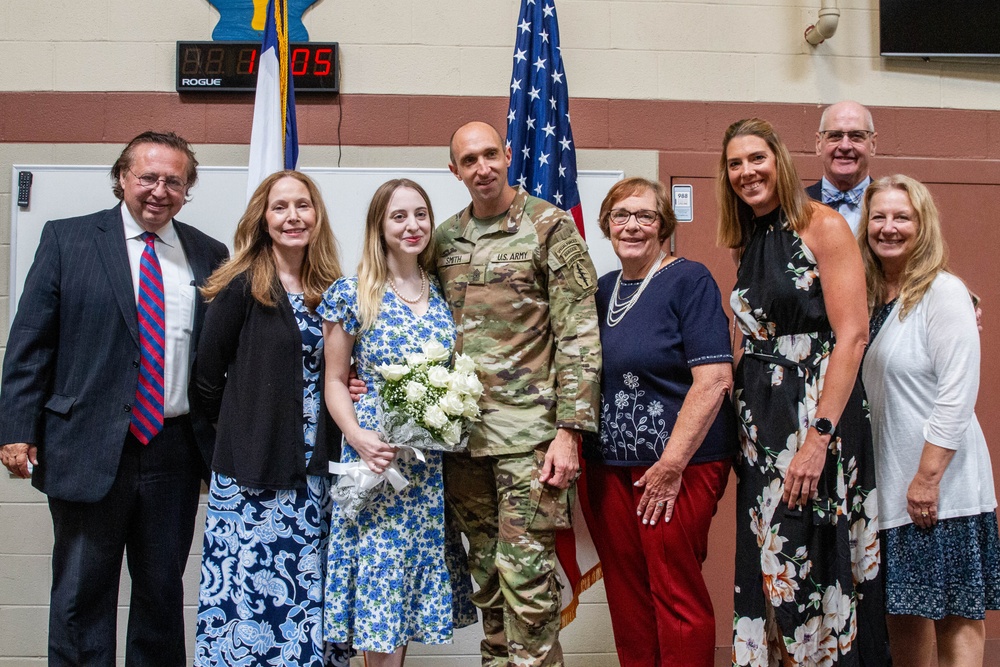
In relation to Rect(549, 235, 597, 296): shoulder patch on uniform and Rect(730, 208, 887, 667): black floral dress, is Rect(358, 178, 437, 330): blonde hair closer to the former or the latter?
Rect(549, 235, 597, 296): shoulder patch on uniform

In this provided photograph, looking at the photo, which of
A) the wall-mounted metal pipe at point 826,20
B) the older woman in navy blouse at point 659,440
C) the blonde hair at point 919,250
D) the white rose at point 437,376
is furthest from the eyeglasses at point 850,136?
the white rose at point 437,376

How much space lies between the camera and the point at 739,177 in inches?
91.3

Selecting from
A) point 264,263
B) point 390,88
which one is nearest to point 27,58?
point 390,88

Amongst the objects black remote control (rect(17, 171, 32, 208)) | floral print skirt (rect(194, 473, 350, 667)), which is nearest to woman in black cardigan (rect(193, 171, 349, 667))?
floral print skirt (rect(194, 473, 350, 667))

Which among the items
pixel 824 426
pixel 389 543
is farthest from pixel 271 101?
pixel 824 426

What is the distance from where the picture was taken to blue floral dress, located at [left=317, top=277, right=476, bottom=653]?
2.26m

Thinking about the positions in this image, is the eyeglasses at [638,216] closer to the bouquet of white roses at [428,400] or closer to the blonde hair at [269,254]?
the bouquet of white roses at [428,400]

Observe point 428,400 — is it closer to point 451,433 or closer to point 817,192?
point 451,433

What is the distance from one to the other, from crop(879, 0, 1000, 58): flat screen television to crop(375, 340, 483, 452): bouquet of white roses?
287 centimetres

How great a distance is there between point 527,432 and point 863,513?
98cm

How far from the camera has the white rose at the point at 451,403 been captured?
2148 millimetres

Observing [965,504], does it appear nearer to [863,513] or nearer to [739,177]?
[863,513]

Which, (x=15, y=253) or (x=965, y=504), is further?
(x=15, y=253)

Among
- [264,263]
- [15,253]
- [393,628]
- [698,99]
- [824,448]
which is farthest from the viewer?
[698,99]
